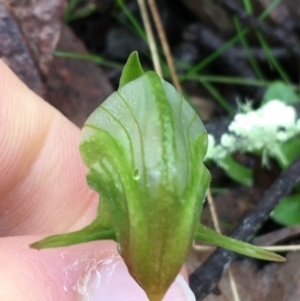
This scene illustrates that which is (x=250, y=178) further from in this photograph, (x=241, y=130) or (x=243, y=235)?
(x=243, y=235)

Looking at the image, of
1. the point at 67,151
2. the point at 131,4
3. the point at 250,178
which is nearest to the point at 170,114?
the point at 67,151

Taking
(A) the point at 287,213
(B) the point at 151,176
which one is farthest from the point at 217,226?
(B) the point at 151,176

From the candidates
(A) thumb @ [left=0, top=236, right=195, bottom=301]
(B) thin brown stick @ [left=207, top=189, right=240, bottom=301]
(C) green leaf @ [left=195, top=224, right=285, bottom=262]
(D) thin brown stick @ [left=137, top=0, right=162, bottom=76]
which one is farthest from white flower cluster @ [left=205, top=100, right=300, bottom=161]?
(C) green leaf @ [left=195, top=224, right=285, bottom=262]

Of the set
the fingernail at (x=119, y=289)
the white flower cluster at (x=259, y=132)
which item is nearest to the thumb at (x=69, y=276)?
the fingernail at (x=119, y=289)

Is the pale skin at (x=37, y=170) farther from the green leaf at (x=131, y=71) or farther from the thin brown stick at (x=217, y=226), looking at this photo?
the green leaf at (x=131, y=71)

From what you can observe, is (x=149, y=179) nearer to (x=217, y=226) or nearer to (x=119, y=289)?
(x=119, y=289)
